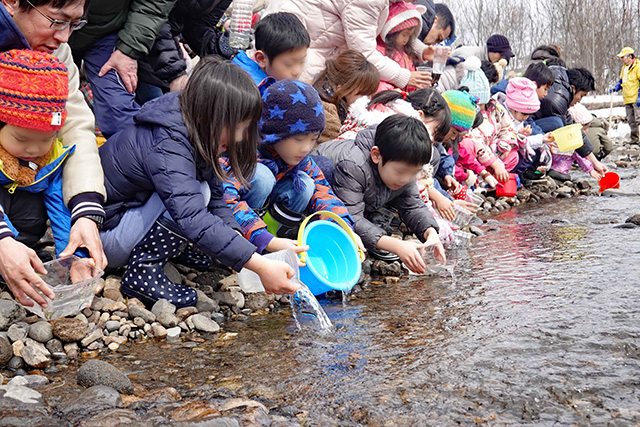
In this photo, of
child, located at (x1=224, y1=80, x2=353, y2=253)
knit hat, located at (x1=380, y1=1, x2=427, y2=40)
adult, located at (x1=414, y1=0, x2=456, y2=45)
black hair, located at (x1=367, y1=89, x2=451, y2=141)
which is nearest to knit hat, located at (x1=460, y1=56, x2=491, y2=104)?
adult, located at (x1=414, y1=0, x2=456, y2=45)

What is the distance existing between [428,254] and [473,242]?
3.20 feet

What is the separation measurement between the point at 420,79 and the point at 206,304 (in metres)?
3.15

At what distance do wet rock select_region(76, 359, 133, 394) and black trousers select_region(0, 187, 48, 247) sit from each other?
2.66 ft

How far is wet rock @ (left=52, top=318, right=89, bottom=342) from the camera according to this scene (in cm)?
212

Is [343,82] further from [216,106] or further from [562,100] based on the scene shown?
[562,100]

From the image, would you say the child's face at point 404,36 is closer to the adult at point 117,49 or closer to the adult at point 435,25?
the adult at point 435,25

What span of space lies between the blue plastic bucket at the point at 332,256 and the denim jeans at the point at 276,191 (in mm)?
184

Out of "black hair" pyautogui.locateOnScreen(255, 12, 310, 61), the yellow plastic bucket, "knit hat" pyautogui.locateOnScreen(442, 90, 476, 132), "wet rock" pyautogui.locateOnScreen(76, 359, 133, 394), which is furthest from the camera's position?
the yellow plastic bucket

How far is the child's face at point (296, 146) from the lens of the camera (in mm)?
2957

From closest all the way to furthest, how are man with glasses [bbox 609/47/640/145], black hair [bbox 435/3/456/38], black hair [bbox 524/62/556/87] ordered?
1. black hair [bbox 435/3/456/38]
2. black hair [bbox 524/62/556/87]
3. man with glasses [bbox 609/47/640/145]

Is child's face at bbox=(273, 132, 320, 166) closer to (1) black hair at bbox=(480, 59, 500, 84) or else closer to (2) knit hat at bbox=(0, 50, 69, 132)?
(2) knit hat at bbox=(0, 50, 69, 132)

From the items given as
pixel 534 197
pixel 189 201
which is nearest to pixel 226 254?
pixel 189 201

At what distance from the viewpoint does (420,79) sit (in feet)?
16.5

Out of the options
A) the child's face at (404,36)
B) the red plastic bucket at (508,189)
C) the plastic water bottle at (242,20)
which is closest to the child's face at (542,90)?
the red plastic bucket at (508,189)
